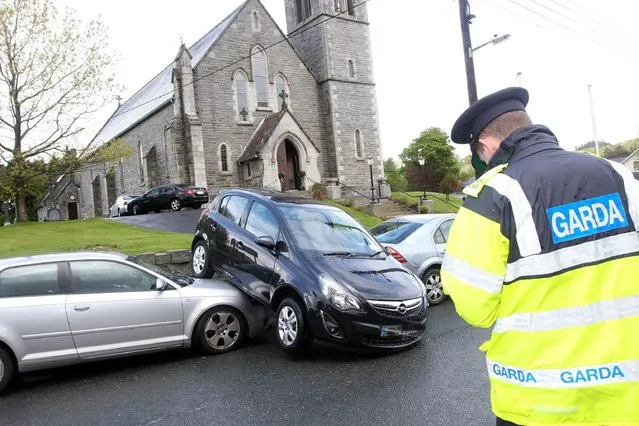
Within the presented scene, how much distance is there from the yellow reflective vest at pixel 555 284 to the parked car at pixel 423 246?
6.60 m

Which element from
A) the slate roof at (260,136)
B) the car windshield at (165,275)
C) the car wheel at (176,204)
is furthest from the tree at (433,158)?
the car windshield at (165,275)

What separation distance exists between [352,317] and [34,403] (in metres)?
3.32

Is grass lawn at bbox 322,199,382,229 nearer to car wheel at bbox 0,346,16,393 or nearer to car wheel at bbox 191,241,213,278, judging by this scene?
car wheel at bbox 191,241,213,278

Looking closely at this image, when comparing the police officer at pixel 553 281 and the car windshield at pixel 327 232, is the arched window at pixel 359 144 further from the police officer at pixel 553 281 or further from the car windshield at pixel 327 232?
the police officer at pixel 553 281

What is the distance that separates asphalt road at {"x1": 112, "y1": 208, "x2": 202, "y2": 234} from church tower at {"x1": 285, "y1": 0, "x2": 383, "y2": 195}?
507 inches

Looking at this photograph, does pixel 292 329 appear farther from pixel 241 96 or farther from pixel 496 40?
pixel 241 96

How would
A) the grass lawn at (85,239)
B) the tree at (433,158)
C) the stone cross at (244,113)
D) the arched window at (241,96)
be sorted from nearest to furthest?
the grass lawn at (85,239)
the arched window at (241,96)
the stone cross at (244,113)
the tree at (433,158)

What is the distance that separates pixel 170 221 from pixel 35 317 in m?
16.0

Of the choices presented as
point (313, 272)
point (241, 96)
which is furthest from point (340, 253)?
point (241, 96)

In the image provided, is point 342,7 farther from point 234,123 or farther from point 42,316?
point 42,316

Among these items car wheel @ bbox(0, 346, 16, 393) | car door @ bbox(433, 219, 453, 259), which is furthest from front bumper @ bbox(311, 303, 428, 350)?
car door @ bbox(433, 219, 453, 259)

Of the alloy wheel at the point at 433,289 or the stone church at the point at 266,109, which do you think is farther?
the stone church at the point at 266,109

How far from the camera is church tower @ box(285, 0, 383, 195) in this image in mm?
33125

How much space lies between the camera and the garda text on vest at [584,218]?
171cm
